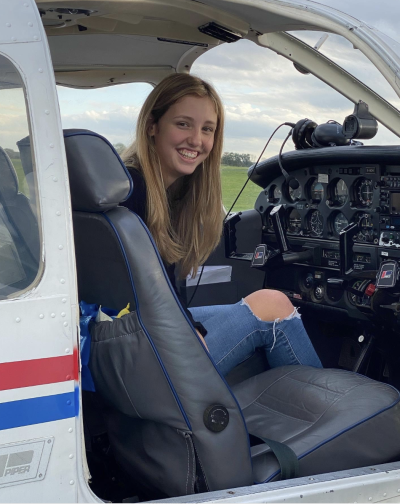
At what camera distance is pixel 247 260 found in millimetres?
3223

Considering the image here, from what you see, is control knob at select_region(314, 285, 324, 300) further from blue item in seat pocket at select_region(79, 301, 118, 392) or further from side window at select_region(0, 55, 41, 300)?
side window at select_region(0, 55, 41, 300)

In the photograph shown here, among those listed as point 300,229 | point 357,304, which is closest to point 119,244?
point 357,304

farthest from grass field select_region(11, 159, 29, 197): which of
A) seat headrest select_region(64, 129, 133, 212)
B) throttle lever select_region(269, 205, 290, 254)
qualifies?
throttle lever select_region(269, 205, 290, 254)

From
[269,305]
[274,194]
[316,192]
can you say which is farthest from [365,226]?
[269,305]

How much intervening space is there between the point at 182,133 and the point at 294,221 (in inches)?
60.8

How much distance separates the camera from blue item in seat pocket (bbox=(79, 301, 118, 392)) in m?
1.42

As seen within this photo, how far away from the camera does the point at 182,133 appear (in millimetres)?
1932

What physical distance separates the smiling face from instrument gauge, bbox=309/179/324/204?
1.36 m

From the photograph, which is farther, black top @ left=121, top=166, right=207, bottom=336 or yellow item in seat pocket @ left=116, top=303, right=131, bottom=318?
black top @ left=121, top=166, right=207, bottom=336

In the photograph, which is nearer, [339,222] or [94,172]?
[94,172]

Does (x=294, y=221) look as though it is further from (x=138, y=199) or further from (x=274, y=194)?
(x=138, y=199)

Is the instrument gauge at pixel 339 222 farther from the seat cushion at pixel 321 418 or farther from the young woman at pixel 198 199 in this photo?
the seat cushion at pixel 321 418

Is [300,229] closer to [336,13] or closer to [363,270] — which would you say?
[363,270]

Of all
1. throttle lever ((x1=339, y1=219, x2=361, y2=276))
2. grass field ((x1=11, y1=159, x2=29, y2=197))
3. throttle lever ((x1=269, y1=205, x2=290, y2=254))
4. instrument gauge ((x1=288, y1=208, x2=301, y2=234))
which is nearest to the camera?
grass field ((x1=11, y1=159, x2=29, y2=197))
